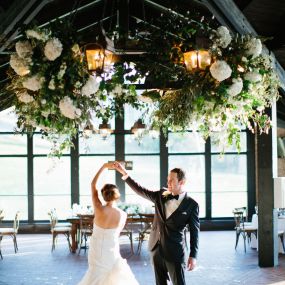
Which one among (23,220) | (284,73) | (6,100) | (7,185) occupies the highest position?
(284,73)

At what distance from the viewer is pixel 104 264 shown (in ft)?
19.5

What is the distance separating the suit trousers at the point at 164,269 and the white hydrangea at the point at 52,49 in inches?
76.0

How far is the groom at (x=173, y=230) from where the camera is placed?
4.96 m

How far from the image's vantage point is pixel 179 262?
16.3 feet

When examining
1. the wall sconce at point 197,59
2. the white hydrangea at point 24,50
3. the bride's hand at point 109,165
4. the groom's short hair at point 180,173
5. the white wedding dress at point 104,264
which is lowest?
the white wedding dress at point 104,264

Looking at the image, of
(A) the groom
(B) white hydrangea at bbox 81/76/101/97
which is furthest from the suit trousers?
(B) white hydrangea at bbox 81/76/101/97

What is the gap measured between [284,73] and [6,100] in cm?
653

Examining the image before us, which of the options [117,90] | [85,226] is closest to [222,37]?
[117,90]

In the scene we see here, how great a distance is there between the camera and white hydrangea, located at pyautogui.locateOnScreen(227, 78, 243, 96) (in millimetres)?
4863

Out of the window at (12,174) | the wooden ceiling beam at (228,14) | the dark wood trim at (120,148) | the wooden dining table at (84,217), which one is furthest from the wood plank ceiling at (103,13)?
the dark wood trim at (120,148)

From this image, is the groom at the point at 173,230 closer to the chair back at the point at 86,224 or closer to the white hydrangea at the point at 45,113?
the white hydrangea at the point at 45,113

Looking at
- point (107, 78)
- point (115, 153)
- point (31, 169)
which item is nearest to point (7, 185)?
point (31, 169)

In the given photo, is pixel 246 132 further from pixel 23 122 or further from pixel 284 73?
pixel 23 122

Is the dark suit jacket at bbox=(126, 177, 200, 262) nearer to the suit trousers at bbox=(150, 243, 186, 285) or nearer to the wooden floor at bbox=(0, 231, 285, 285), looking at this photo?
the suit trousers at bbox=(150, 243, 186, 285)
